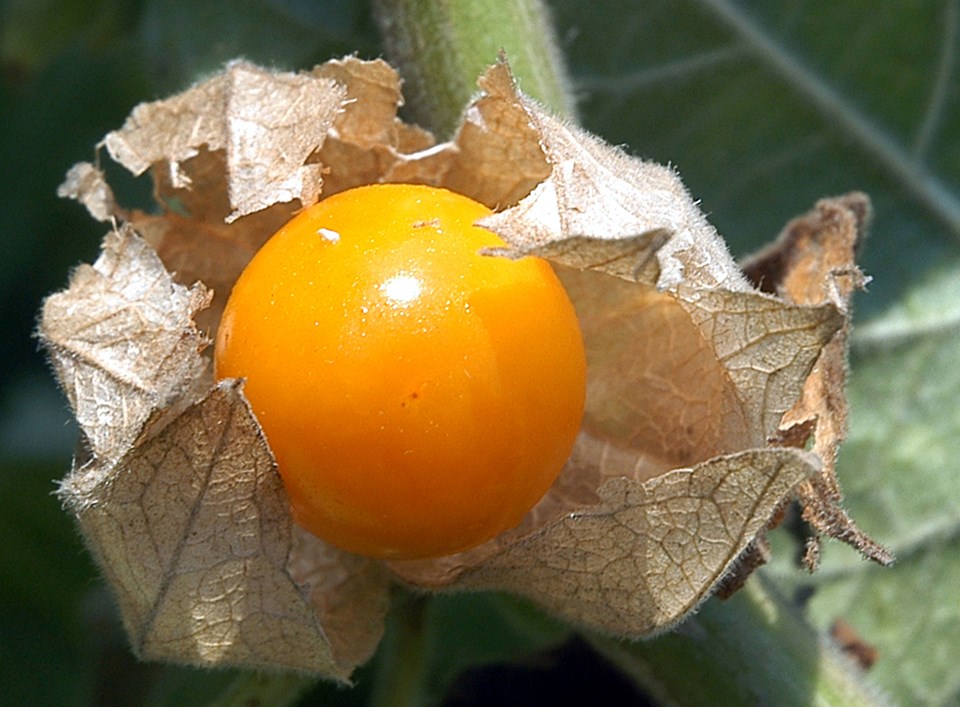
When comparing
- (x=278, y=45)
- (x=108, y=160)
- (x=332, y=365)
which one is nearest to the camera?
(x=332, y=365)

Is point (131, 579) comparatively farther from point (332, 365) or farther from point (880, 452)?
point (880, 452)

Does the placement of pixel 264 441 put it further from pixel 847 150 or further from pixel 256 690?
pixel 847 150

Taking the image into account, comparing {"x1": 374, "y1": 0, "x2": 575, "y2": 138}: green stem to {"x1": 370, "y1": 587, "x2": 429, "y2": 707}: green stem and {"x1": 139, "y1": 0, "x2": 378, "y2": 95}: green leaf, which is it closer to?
{"x1": 139, "y1": 0, "x2": 378, "y2": 95}: green leaf

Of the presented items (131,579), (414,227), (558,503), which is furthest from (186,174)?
(558,503)

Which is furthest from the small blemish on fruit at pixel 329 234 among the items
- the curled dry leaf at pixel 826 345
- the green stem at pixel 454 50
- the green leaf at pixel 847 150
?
the green leaf at pixel 847 150

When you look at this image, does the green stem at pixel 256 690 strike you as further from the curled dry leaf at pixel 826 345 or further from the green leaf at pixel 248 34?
the green leaf at pixel 248 34

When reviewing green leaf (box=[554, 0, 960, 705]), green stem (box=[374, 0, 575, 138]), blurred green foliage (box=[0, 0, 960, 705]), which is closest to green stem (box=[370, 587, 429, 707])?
blurred green foliage (box=[0, 0, 960, 705])
